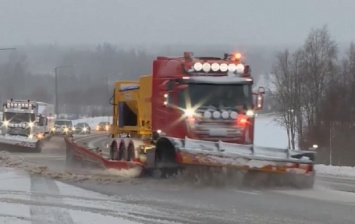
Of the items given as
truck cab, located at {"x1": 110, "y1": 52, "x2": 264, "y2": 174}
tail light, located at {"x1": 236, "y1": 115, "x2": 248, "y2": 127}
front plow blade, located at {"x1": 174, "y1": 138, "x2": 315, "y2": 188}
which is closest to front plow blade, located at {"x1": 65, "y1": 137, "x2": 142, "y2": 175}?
truck cab, located at {"x1": 110, "y1": 52, "x2": 264, "y2": 174}

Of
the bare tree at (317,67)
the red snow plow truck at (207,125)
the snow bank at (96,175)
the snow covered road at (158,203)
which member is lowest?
the snow covered road at (158,203)

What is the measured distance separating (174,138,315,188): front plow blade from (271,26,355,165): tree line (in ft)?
72.6

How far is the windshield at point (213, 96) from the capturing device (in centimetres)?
1606

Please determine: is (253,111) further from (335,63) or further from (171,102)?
(335,63)

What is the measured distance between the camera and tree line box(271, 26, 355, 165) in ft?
134

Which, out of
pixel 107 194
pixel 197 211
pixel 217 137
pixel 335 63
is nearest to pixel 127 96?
pixel 217 137

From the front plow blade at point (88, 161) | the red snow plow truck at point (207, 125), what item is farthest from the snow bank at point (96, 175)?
the red snow plow truck at point (207, 125)

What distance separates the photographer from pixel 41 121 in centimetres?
4053

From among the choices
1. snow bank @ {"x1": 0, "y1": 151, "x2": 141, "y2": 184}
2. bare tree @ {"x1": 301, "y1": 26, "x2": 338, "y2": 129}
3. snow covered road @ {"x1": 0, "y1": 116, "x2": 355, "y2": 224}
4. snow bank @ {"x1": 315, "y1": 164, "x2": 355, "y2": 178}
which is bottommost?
snow bank @ {"x1": 315, "y1": 164, "x2": 355, "y2": 178}

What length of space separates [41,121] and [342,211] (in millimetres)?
31121

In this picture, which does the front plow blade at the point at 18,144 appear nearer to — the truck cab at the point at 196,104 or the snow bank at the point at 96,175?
the snow bank at the point at 96,175

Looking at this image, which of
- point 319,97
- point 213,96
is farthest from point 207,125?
point 319,97

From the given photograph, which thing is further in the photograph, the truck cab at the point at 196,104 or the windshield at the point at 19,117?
the windshield at the point at 19,117

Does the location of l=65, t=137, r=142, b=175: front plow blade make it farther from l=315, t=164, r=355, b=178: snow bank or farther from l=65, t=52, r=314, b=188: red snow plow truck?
l=315, t=164, r=355, b=178: snow bank
